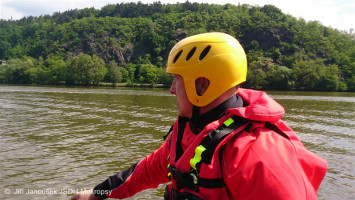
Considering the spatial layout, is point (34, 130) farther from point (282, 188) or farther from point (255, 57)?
point (255, 57)

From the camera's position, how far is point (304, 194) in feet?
→ 5.78

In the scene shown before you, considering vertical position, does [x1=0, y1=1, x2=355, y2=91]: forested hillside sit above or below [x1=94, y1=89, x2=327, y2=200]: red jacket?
above

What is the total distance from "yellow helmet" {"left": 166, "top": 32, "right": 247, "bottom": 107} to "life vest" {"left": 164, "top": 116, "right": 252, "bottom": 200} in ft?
1.10

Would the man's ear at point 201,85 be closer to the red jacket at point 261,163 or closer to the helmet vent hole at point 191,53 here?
the helmet vent hole at point 191,53

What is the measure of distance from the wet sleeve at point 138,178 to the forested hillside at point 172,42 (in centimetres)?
10144

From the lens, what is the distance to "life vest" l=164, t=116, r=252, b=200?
205 cm

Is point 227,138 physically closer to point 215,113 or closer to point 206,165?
point 206,165

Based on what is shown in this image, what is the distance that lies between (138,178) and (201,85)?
161cm

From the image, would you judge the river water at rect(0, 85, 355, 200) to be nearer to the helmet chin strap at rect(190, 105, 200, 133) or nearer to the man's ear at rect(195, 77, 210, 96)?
the helmet chin strap at rect(190, 105, 200, 133)

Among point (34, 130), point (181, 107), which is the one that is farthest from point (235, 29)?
point (181, 107)

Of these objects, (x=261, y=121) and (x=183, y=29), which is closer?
(x=261, y=121)

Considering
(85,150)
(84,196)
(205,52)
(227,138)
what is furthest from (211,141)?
(85,150)

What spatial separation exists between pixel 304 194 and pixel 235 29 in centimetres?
17440

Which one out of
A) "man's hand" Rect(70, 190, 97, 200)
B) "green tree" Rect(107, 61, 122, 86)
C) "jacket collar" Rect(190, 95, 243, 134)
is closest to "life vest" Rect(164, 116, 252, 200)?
"jacket collar" Rect(190, 95, 243, 134)
